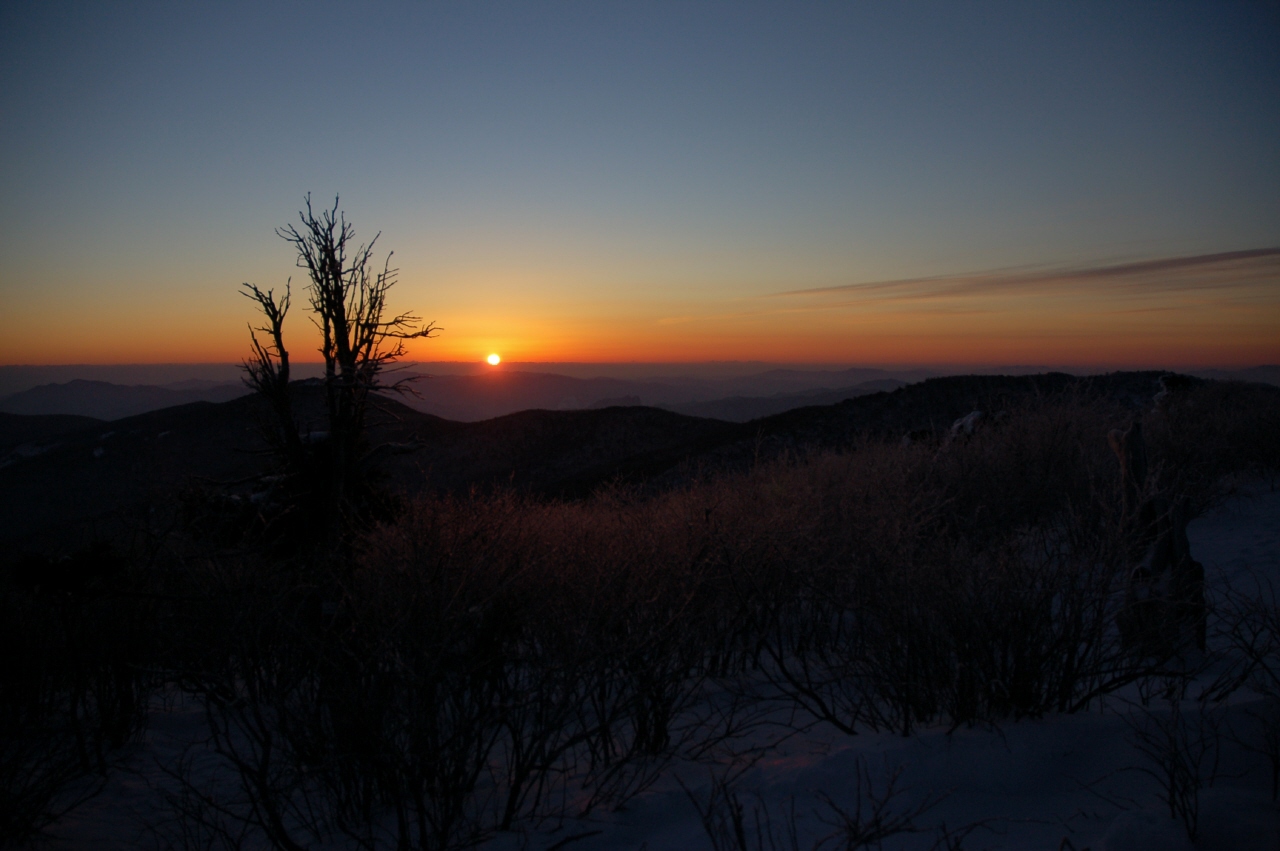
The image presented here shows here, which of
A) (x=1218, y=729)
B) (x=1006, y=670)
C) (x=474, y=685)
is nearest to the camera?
(x=1218, y=729)

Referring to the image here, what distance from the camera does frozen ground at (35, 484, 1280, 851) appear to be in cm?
293

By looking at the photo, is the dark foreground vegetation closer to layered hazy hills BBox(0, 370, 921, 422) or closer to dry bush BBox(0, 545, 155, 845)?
dry bush BBox(0, 545, 155, 845)

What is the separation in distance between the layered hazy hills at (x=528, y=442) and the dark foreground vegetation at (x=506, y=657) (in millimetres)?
13369

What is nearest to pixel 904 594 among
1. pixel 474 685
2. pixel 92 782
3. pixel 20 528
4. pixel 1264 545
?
pixel 474 685

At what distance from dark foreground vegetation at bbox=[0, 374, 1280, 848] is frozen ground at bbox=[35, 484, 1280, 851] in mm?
185

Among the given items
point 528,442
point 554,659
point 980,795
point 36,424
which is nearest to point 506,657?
point 554,659

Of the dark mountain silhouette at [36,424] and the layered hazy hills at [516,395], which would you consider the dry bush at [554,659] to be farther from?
the layered hazy hills at [516,395]

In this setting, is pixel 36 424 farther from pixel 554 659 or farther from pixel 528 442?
pixel 554 659

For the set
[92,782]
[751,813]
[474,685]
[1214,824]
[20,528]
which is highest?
[474,685]

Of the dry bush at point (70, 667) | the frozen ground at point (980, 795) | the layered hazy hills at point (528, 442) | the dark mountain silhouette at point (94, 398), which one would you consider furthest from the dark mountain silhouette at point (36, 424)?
the frozen ground at point (980, 795)

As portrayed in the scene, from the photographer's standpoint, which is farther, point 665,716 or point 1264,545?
point 1264,545

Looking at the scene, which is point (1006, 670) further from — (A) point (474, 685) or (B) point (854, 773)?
(A) point (474, 685)

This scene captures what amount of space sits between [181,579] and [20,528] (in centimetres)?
4219

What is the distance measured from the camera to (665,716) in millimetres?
4391
